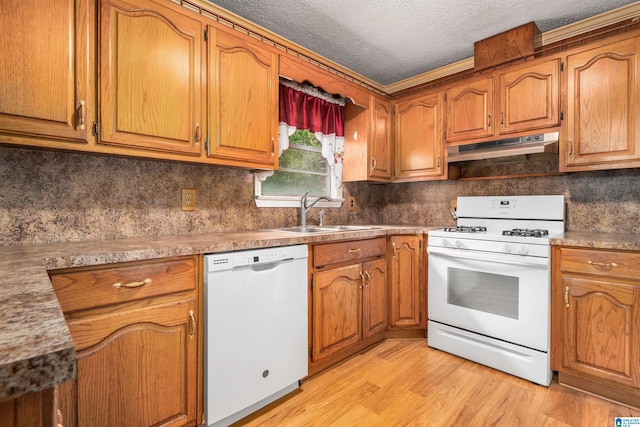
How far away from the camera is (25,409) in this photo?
0.38m

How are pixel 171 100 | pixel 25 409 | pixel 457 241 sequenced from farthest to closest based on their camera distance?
pixel 457 241 → pixel 171 100 → pixel 25 409

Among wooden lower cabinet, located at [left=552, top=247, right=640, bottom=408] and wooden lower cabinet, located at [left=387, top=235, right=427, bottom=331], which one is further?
wooden lower cabinet, located at [left=387, top=235, right=427, bottom=331]

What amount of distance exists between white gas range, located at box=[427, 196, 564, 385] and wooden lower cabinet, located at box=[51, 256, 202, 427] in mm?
1686

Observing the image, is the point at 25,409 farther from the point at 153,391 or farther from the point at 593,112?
the point at 593,112

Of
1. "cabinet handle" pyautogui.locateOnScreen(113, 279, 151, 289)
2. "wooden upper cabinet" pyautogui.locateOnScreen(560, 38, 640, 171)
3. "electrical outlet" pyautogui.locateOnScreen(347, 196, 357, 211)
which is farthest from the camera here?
"electrical outlet" pyautogui.locateOnScreen(347, 196, 357, 211)

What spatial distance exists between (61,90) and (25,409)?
1.42 m

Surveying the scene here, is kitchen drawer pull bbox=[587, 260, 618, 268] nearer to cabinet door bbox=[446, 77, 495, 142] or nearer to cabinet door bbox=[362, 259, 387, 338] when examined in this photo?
cabinet door bbox=[446, 77, 495, 142]

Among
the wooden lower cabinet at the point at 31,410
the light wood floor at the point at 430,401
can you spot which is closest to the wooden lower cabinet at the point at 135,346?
the light wood floor at the point at 430,401

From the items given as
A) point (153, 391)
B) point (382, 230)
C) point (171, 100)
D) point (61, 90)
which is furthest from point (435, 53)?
point (153, 391)

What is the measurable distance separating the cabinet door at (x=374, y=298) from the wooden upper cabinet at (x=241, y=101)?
3.40 ft

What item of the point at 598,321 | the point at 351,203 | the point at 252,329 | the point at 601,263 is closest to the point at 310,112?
the point at 351,203

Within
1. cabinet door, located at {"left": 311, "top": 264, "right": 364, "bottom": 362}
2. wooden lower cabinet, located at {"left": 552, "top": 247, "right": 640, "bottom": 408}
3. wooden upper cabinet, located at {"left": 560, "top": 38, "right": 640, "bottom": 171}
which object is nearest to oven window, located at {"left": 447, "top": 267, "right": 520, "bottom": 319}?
wooden lower cabinet, located at {"left": 552, "top": 247, "right": 640, "bottom": 408}

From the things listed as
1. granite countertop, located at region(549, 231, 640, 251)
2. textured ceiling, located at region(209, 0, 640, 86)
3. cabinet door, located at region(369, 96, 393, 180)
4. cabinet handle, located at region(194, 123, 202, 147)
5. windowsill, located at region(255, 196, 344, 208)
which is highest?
textured ceiling, located at region(209, 0, 640, 86)

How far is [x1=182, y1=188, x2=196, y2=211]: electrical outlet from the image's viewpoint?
1.97m
